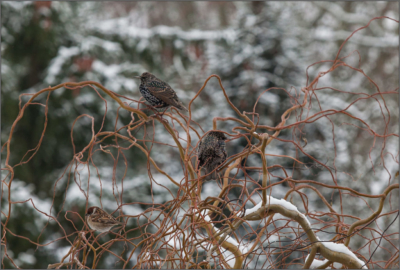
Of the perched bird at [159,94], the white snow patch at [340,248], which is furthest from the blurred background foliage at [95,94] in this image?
the white snow patch at [340,248]

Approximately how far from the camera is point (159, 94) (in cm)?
187

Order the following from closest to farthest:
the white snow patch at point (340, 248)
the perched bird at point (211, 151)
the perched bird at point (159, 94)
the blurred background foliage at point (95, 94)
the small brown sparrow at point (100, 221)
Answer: the white snow patch at point (340, 248) < the perched bird at point (211, 151) < the perched bird at point (159, 94) < the small brown sparrow at point (100, 221) < the blurred background foliage at point (95, 94)

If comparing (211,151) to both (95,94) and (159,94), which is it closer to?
(159,94)

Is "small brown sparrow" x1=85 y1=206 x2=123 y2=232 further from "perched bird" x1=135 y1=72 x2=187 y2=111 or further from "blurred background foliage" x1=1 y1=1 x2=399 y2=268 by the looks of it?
"blurred background foliage" x1=1 y1=1 x2=399 y2=268

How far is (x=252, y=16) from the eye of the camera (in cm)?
468

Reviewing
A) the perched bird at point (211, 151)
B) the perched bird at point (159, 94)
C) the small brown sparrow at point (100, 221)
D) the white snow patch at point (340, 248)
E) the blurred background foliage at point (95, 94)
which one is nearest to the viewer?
the white snow patch at point (340, 248)

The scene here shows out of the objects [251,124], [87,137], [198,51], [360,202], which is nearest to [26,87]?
[87,137]

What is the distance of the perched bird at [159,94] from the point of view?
1867 millimetres

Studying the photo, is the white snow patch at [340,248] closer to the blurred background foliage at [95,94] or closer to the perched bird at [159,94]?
the perched bird at [159,94]

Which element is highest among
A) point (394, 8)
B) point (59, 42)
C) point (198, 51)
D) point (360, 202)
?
point (394, 8)

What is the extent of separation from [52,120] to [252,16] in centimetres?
278

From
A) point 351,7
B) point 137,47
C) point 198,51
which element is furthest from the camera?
point 351,7

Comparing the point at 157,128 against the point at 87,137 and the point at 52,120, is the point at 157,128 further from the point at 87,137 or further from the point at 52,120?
the point at 52,120

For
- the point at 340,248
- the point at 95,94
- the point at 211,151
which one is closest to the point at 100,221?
the point at 211,151
